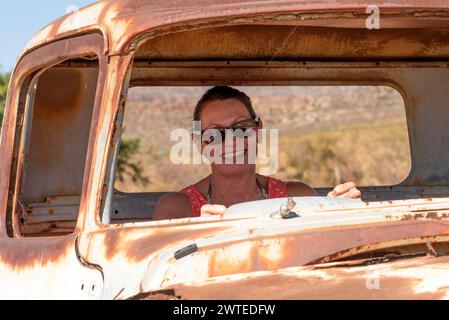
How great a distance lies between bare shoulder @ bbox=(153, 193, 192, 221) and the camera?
3.88m

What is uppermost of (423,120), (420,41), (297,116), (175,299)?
(297,116)

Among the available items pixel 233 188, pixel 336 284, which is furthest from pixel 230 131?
pixel 336 284

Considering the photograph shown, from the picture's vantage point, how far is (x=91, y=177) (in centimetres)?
318

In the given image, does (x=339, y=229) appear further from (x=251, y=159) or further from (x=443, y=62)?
(x=443, y=62)

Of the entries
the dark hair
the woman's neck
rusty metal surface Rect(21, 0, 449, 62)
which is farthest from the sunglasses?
rusty metal surface Rect(21, 0, 449, 62)

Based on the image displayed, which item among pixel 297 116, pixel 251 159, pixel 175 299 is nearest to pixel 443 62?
pixel 251 159

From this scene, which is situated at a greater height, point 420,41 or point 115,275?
point 420,41

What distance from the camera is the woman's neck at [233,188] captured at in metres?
4.11

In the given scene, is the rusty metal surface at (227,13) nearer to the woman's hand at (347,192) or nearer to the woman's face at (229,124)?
the woman's hand at (347,192)

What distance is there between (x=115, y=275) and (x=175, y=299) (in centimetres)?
50

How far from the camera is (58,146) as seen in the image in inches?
196

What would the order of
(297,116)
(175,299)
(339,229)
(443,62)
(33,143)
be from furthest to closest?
(297,116), (443,62), (33,143), (339,229), (175,299)

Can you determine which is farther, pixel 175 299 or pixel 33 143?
pixel 33 143

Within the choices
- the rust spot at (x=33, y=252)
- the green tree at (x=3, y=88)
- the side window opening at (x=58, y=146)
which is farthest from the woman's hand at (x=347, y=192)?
the green tree at (x=3, y=88)
